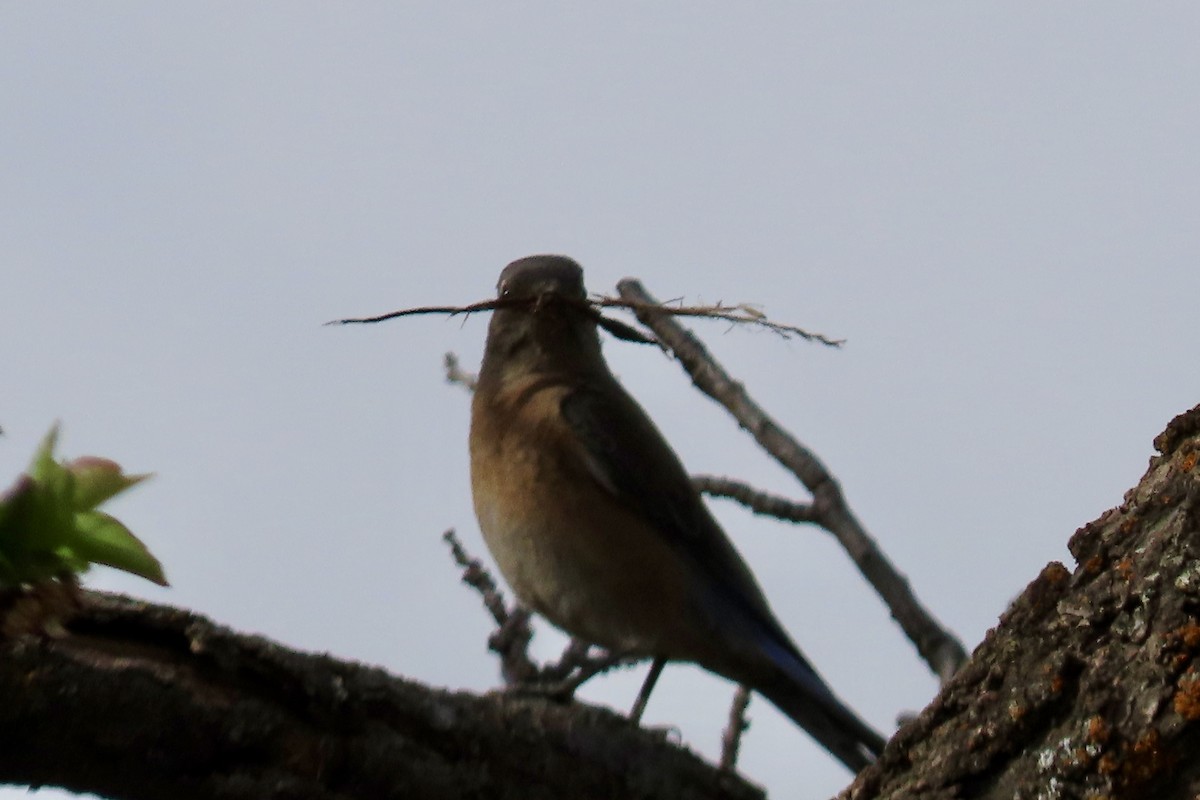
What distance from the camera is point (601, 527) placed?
5.64m

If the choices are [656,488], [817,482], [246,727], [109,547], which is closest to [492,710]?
[246,727]

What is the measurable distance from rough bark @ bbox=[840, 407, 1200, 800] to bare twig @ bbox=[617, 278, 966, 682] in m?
1.29

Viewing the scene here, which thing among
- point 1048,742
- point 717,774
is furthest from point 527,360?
point 1048,742

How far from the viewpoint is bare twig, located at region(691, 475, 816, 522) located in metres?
4.37

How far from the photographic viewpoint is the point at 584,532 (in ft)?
18.3

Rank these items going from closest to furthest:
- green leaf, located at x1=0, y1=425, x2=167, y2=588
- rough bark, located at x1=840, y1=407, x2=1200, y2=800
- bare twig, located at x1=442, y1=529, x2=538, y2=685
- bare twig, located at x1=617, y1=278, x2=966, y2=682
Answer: green leaf, located at x1=0, y1=425, x2=167, y2=588 → rough bark, located at x1=840, y1=407, x2=1200, y2=800 → bare twig, located at x1=617, y1=278, x2=966, y2=682 → bare twig, located at x1=442, y1=529, x2=538, y2=685

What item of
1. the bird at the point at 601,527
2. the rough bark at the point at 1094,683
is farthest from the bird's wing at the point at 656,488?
the rough bark at the point at 1094,683

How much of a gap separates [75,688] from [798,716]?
3294 millimetres

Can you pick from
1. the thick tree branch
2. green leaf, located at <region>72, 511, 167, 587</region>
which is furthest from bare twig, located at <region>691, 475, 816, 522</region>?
green leaf, located at <region>72, 511, 167, 587</region>

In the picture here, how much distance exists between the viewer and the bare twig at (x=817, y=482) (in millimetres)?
3932

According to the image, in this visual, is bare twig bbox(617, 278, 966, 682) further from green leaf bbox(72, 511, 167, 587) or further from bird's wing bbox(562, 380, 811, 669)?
green leaf bbox(72, 511, 167, 587)

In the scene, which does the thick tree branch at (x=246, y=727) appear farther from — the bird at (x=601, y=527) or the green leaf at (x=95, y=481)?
the bird at (x=601, y=527)

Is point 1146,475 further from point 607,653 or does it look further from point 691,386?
point 607,653

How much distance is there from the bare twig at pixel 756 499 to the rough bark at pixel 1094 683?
182cm
